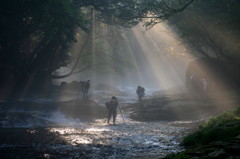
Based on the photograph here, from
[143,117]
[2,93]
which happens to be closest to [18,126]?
[143,117]

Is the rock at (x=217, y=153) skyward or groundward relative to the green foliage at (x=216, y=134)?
groundward

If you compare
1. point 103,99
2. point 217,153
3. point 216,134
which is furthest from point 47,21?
point 217,153

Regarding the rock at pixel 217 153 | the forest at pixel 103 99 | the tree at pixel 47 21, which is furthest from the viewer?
the tree at pixel 47 21

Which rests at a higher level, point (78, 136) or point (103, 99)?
point (103, 99)

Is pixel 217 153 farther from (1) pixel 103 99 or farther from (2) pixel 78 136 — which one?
(1) pixel 103 99

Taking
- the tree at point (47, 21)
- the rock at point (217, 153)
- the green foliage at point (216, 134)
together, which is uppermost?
the tree at point (47, 21)

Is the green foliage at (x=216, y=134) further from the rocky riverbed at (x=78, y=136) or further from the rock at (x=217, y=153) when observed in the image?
the rock at (x=217, y=153)

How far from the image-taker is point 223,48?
40.4m

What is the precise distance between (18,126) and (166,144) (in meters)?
11.6

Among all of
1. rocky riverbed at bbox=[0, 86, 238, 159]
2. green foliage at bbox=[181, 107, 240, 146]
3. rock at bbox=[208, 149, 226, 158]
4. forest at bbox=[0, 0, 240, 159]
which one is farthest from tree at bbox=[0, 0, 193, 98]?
rock at bbox=[208, 149, 226, 158]

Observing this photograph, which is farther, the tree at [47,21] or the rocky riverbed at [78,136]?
the tree at [47,21]

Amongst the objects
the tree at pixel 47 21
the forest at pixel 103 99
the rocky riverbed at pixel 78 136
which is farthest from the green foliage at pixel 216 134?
the tree at pixel 47 21

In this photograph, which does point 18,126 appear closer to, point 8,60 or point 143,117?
point 143,117

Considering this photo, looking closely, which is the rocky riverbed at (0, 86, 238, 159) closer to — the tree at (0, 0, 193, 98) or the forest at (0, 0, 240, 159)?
the forest at (0, 0, 240, 159)
